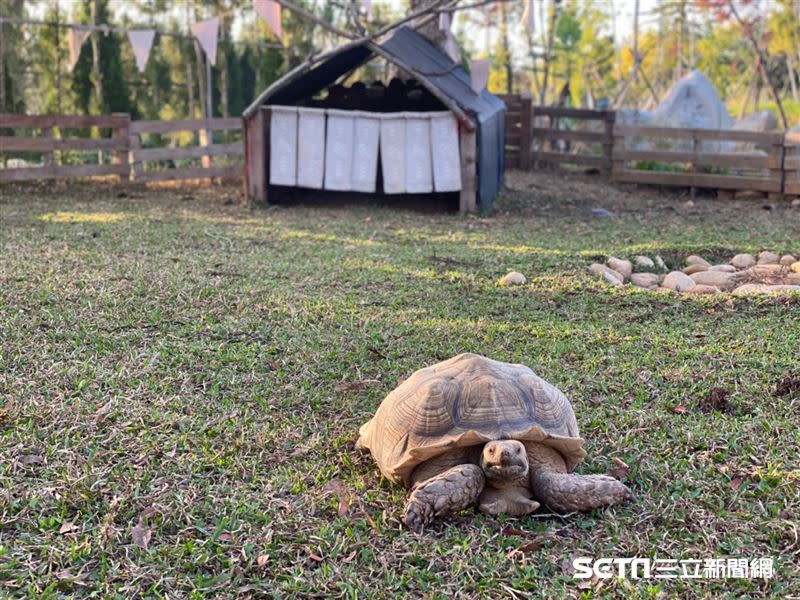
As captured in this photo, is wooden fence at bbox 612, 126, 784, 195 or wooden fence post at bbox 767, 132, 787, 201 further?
wooden fence at bbox 612, 126, 784, 195

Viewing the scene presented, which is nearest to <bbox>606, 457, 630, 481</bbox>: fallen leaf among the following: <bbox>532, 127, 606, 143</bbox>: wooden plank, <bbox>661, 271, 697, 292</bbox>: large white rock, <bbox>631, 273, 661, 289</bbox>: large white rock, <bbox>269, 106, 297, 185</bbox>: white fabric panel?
<bbox>661, 271, 697, 292</bbox>: large white rock

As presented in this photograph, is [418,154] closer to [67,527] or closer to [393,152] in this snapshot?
[393,152]

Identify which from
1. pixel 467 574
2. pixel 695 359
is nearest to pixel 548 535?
pixel 467 574

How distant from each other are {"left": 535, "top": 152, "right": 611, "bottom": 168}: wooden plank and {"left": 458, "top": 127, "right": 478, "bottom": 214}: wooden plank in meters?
4.45

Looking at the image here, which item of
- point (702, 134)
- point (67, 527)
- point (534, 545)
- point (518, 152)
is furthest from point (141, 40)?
point (534, 545)

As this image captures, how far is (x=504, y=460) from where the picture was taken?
329cm

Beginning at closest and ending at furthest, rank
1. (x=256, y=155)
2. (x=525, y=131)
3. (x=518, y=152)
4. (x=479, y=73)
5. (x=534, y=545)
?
(x=534, y=545) → (x=256, y=155) → (x=479, y=73) → (x=525, y=131) → (x=518, y=152)

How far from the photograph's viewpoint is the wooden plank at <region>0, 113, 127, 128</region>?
1241 centimetres

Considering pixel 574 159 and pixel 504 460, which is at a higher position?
pixel 574 159

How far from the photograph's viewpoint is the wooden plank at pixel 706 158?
13195mm

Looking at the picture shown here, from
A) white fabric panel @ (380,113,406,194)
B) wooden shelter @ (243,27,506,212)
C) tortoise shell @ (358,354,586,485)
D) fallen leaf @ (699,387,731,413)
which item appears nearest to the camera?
tortoise shell @ (358,354,586,485)

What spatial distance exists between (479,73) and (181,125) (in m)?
4.64

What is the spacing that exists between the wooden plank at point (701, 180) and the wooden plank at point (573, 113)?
1353 millimetres

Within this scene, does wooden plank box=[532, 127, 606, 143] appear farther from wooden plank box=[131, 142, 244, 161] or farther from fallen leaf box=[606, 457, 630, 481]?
fallen leaf box=[606, 457, 630, 481]
